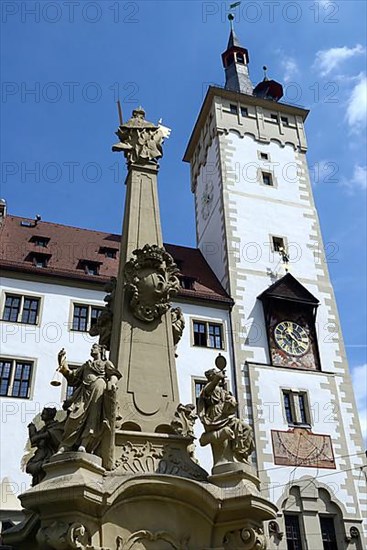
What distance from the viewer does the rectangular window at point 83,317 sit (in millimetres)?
22344

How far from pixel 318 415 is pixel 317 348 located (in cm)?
309

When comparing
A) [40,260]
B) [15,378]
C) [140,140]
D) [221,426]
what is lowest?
[221,426]

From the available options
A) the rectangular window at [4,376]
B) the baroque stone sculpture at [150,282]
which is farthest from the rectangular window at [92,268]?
the baroque stone sculpture at [150,282]

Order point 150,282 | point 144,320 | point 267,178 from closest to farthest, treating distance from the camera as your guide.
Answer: point 144,320 → point 150,282 → point 267,178

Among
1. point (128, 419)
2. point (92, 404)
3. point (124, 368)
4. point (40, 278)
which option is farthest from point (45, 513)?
point (40, 278)

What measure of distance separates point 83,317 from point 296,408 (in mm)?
8990

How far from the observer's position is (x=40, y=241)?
26.0 metres

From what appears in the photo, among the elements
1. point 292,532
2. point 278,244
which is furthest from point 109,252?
point 292,532

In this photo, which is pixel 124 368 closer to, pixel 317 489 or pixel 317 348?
pixel 317 489

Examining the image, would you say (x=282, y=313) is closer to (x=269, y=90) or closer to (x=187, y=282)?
(x=187, y=282)

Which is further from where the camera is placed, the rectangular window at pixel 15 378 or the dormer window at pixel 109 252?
the dormer window at pixel 109 252

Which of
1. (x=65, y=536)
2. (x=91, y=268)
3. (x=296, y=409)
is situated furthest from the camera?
(x=91, y=268)

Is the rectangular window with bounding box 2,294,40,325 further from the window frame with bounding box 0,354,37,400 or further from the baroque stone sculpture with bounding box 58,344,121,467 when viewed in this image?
the baroque stone sculpture with bounding box 58,344,121,467

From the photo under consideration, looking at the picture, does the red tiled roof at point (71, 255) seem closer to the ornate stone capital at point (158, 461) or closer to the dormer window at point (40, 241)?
the dormer window at point (40, 241)
